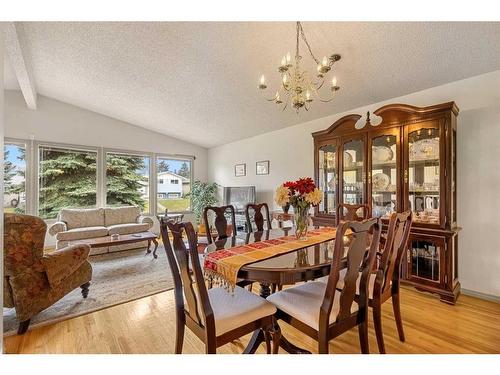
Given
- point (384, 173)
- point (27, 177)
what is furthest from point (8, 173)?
point (384, 173)

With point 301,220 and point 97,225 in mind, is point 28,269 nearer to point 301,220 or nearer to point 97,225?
point 301,220

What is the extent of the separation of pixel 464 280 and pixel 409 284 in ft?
1.85

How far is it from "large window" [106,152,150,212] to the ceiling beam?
6.67ft

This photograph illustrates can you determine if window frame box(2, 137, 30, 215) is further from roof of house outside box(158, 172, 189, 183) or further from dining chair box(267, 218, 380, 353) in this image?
dining chair box(267, 218, 380, 353)

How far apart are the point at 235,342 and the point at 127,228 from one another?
11.7 feet

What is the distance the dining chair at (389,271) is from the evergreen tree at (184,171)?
18.1 ft

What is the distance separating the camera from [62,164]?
495 centimetres

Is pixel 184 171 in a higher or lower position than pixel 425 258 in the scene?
higher

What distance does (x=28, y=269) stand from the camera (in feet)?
6.27

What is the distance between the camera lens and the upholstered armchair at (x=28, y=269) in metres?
1.82
